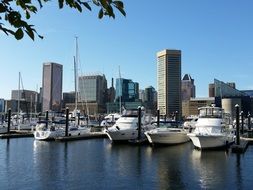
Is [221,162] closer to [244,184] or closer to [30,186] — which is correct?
[244,184]

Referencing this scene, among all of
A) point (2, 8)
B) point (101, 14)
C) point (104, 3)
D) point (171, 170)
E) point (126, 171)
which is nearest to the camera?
point (2, 8)

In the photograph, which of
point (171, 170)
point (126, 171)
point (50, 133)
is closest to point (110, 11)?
point (126, 171)

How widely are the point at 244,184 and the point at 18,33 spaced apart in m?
30.1

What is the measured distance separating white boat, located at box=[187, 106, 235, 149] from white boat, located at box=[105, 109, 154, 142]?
14908 millimetres

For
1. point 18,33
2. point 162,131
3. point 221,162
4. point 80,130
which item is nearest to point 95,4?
point 18,33

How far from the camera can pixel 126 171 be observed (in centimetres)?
3747

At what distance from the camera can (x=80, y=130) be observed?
289ft

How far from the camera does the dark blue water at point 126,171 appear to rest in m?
30.5

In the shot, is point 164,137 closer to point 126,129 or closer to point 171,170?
point 126,129

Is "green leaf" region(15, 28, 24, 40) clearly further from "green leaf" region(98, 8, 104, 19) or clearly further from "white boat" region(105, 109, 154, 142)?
"white boat" region(105, 109, 154, 142)

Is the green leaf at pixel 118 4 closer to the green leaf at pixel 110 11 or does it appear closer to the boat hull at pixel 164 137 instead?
the green leaf at pixel 110 11

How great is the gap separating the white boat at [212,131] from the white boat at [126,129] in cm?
1491

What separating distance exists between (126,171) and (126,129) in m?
34.5

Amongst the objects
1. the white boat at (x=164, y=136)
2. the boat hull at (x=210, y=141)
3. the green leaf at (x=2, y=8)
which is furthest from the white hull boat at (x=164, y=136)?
the green leaf at (x=2, y=8)
